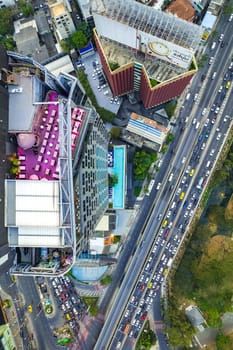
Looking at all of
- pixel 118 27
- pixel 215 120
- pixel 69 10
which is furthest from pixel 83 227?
pixel 69 10

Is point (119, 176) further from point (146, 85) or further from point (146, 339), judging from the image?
point (146, 339)

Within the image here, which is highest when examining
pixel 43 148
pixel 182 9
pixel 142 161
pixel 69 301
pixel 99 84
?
pixel 182 9

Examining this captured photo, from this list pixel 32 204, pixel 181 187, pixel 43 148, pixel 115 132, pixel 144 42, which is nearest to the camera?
pixel 32 204

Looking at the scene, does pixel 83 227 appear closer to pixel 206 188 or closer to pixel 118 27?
pixel 118 27

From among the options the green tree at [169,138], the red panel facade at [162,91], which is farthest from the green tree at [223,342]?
the red panel facade at [162,91]

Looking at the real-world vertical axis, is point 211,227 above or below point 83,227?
below

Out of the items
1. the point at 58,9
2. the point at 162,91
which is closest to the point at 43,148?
the point at 162,91

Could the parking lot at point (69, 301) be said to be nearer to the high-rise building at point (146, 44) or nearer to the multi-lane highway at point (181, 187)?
the multi-lane highway at point (181, 187)
